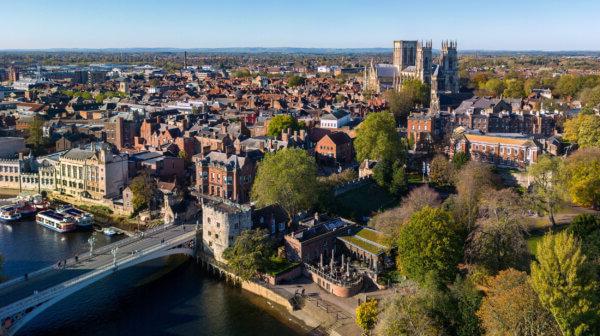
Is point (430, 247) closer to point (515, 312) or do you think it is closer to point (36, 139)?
point (515, 312)

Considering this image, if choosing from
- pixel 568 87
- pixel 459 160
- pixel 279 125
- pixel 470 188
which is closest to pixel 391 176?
pixel 459 160

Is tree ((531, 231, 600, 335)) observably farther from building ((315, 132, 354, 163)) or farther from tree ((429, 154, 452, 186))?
building ((315, 132, 354, 163))

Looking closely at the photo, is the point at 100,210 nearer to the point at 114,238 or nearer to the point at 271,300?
the point at 114,238

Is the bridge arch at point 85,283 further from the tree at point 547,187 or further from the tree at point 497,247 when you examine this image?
the tree at point 547,187

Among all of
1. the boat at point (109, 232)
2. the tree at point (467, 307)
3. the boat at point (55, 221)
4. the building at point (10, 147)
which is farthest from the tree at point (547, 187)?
the building at point (10, 147)

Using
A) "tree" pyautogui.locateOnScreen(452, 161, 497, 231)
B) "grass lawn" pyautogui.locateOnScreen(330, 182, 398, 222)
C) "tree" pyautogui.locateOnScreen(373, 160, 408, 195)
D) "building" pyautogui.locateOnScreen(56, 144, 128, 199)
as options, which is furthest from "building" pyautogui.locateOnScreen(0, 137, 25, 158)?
"tree" pyautogui.locateOnScreen(452, 161, 497, 231)

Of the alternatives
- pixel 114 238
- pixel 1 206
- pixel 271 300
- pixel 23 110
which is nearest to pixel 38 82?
pixel 23 110
